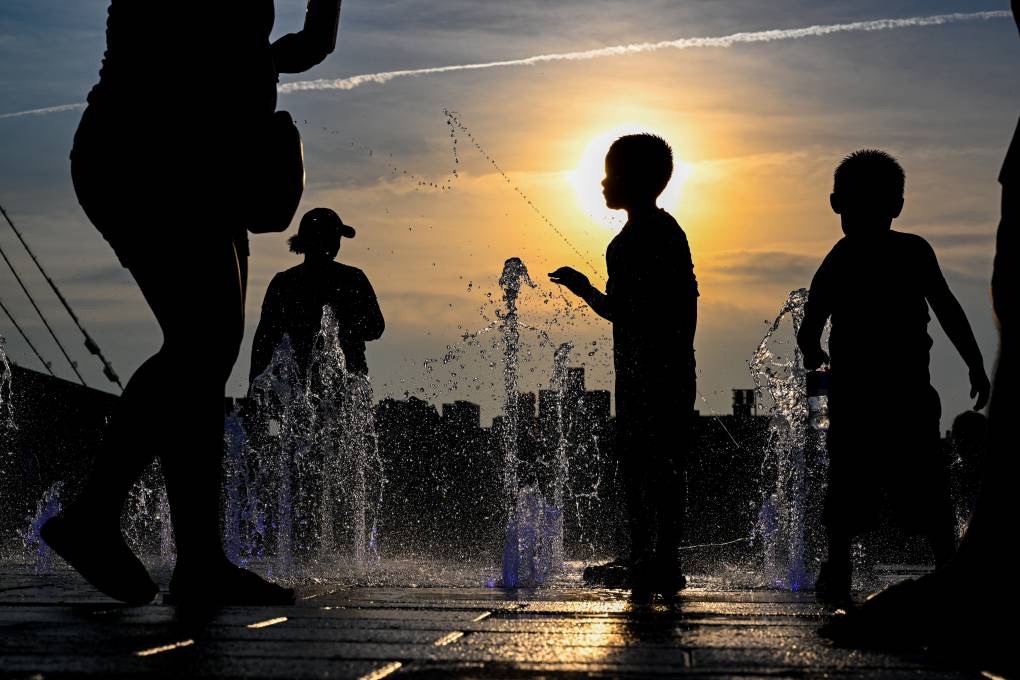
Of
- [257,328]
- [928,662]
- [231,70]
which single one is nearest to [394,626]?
[928,662]

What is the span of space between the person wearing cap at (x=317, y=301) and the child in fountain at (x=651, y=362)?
2321 mm

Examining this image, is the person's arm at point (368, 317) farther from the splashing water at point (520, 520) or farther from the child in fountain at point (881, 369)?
the child in fountain at point (881, 369)

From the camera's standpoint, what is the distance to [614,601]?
4340 millimetres

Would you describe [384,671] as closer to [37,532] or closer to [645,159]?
[645,159]

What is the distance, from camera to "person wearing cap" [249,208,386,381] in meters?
7.82

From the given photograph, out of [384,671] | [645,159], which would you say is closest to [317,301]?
[645,159]

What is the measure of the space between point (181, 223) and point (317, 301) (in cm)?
400

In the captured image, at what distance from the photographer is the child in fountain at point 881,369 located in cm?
532

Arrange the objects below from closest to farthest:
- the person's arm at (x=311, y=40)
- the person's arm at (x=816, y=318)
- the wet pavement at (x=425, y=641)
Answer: the wet pavement at (x=425, y=641)
the person's arm at (x=311, y=40)
the person's arm at (x=816, y=318)

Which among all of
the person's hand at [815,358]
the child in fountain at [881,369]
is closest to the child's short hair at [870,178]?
the child in fountain at [881,369]

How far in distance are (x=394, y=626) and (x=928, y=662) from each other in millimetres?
1057

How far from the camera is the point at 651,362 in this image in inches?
219

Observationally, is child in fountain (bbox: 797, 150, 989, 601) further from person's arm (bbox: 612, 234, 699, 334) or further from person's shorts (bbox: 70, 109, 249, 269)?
person's shorts (bbox: 70, 109, 249, 269)

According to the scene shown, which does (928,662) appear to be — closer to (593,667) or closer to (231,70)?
(593,667)
